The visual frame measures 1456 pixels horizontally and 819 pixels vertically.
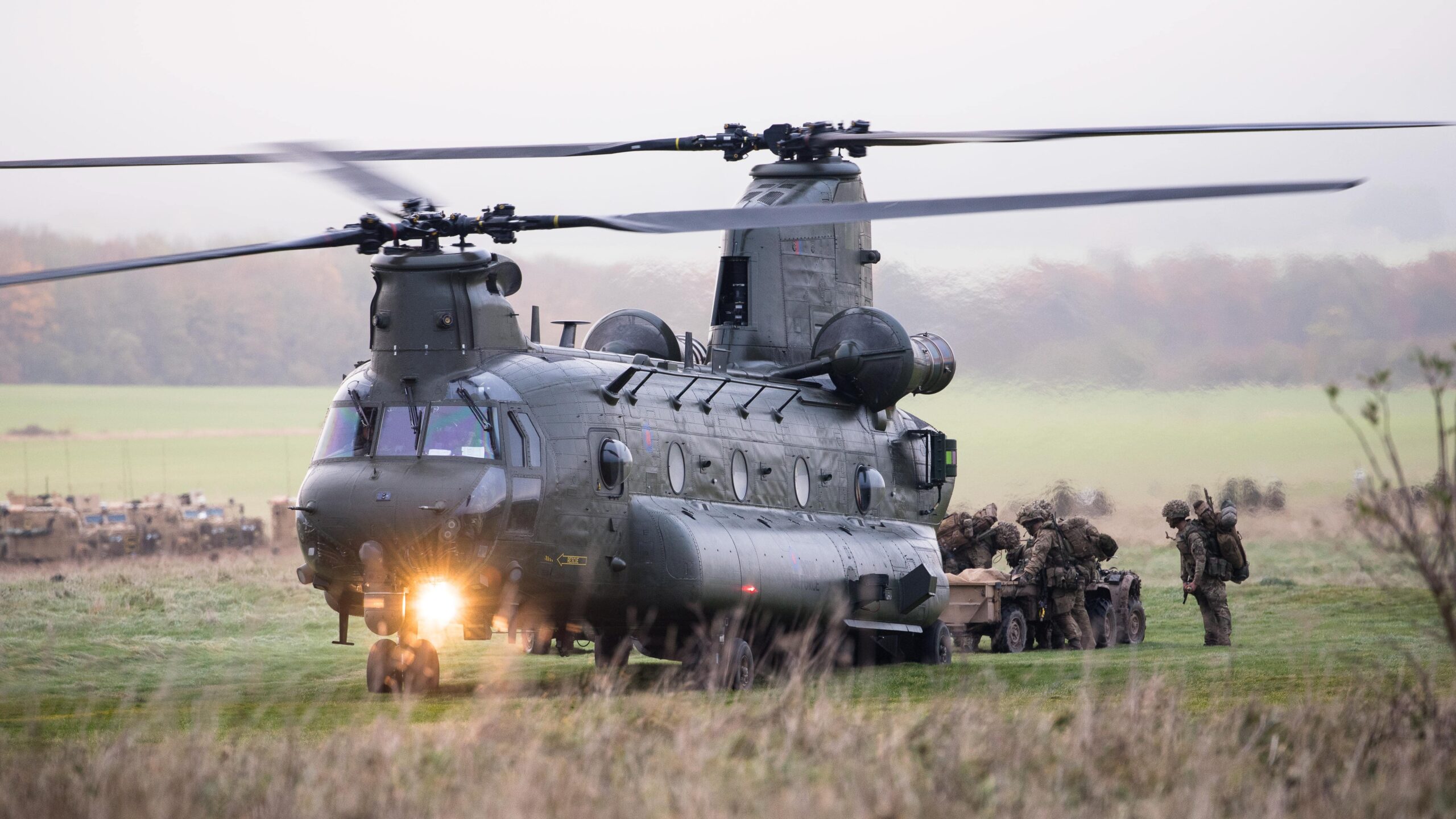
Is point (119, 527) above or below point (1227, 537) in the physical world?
above

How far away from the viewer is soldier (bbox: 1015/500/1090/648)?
2216 centimetres

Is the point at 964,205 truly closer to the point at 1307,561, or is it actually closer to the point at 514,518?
the point at 514,518

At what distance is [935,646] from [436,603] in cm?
711

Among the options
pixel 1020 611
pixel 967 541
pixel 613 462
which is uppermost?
pixel 613 462

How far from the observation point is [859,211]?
13836 millimetres

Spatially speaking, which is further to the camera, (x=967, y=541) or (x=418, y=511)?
(x=967, y=541)

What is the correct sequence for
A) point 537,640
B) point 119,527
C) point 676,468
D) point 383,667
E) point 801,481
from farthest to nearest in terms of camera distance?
point 119,527 < point 801,481 < point 676,468 < point 537,640 < point 383,667

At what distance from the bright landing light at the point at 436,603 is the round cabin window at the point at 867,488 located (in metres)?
6.34

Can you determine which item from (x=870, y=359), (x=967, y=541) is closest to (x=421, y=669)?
(x=870, y=359)

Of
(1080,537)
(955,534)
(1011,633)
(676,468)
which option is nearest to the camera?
(676,468)

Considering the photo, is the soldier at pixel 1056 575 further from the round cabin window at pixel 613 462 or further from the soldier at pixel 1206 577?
the round cabin window at pixel 613 462

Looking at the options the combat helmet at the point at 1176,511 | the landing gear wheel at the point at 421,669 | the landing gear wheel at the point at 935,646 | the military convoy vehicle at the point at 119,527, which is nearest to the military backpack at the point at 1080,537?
the combat helmet at the point at 1176,511

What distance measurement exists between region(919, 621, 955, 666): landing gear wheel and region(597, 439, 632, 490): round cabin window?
5548 mm

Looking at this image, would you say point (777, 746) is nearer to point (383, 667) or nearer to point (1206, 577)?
point (383, 667)
